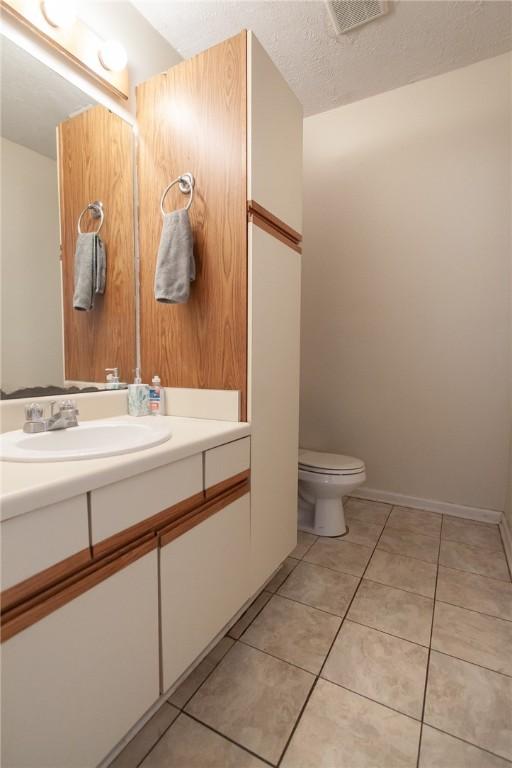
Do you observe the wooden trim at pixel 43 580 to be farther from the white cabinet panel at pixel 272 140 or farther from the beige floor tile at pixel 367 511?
the beige floor tile at pixel 367 511

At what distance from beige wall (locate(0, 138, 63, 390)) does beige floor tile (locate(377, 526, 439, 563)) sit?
6.02 feet

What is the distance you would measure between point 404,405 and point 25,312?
7.17ft

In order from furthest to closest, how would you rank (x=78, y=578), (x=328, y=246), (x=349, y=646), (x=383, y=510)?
(x=328, y=246)
(x=383, y=510)
(x=349, y=646)
(x=78, y=578)

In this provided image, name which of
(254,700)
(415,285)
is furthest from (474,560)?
(415,285)

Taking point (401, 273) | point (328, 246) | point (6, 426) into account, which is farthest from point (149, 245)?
point (401, 273)

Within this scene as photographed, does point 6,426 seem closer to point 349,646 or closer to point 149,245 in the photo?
point 149,245

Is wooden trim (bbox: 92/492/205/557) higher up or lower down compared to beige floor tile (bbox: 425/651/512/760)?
higher up

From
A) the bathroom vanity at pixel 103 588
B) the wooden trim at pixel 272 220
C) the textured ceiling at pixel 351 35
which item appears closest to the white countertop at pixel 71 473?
the bathroom vanity at pixel 103 588

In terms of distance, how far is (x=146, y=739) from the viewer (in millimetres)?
952

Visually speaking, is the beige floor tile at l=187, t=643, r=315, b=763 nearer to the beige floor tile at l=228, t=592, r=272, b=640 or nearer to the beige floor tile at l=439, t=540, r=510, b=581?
the beige floor tile at l=228, t=592, r=272, b=640

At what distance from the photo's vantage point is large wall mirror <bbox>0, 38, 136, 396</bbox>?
112cm

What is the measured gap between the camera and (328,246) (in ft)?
8.44

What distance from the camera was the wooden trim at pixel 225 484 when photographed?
3.61 ft

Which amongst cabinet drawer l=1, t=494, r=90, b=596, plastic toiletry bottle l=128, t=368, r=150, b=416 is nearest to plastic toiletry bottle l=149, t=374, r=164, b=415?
plastic toiletry bottle l=128, t=368, r=150, b=416
